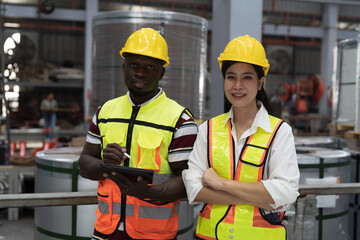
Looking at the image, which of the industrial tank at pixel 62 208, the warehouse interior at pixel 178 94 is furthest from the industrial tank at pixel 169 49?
the industrial tank at pixel 62 208

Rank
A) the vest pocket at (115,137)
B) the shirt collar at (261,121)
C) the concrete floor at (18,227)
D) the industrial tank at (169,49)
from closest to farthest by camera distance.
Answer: the shirt collar at (261,121), the vest pocket at (115,137), the industrial tank at (169,49), the concrete floor at (18,227)

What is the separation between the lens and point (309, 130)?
17.4 metres

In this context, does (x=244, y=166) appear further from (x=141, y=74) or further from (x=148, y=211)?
(x=141, y=74)

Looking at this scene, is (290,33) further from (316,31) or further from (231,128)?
(231,128)

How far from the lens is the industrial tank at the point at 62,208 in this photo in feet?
10.7

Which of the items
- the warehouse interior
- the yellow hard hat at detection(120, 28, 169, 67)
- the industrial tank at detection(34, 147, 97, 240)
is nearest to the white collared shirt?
the warehouse interior

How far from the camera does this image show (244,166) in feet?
5.28

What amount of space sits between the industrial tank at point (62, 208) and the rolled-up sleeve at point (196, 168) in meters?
1.82

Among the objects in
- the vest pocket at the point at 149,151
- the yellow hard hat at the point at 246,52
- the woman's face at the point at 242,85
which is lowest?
the vest pocket at the point at 149,151

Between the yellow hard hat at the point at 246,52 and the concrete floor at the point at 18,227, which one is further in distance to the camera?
the concrete floor at the point at 18,227

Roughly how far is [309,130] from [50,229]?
51.2 ft

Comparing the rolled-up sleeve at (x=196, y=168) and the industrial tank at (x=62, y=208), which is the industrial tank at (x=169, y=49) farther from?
the rolled-up sleeve at (x=196, y=168)

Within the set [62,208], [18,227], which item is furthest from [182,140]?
[18,227]

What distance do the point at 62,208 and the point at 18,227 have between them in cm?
316
